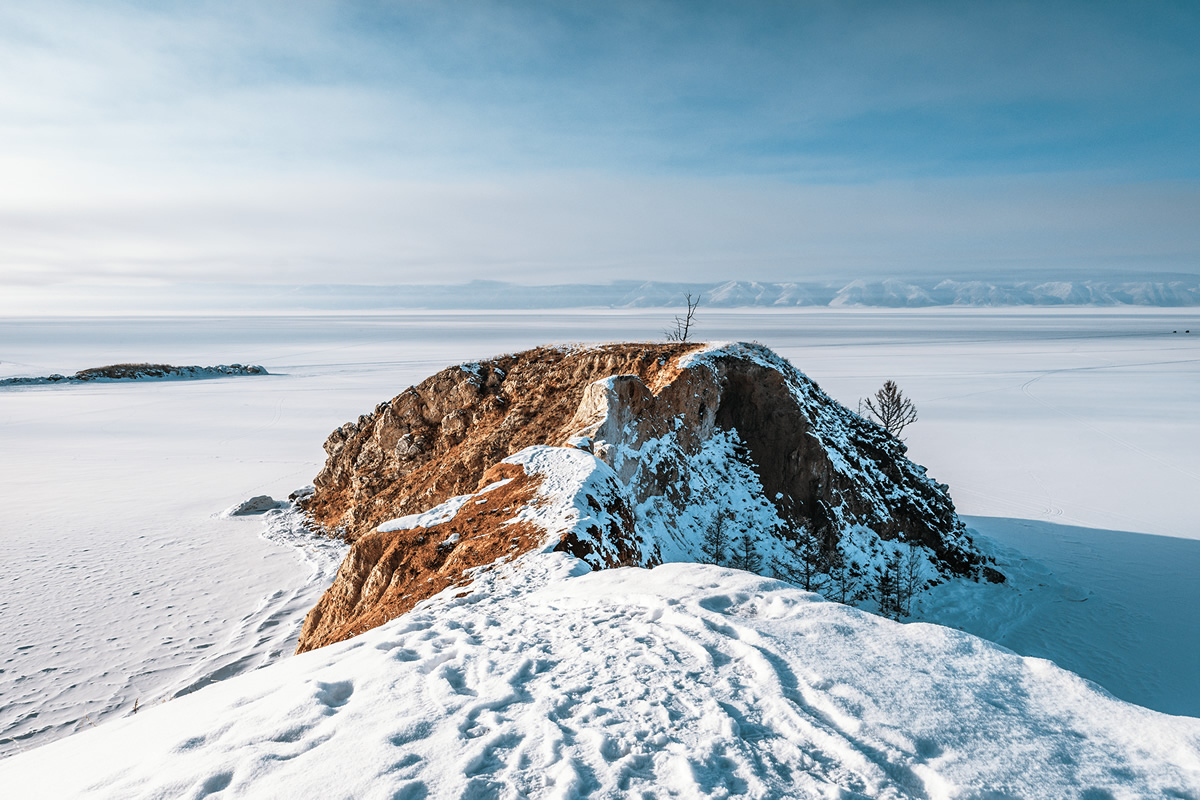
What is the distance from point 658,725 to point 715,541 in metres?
12.5

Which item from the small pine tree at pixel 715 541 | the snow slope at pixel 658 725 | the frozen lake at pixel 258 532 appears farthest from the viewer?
the small pine tree at pixel 715 541

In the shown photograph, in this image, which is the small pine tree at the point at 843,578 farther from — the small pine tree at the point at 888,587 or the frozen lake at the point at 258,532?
the frozen lake at the point at 258,532

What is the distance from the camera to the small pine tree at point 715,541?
1612cm

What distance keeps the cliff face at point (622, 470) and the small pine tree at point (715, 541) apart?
0.17 metres

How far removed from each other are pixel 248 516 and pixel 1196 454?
176 feet

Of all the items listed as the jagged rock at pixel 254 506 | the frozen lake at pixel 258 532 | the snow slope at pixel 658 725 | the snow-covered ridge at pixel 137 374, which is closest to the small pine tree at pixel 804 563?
the frozen lake at pixel 258 532

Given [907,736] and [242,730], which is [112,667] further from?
[907,736]

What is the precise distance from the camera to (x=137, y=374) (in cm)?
7588

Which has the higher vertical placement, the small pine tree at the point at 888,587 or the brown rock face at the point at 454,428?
the brown rock face at the point at 454,428

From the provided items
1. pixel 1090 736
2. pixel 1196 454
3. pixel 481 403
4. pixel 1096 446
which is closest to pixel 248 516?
pixel 481 403

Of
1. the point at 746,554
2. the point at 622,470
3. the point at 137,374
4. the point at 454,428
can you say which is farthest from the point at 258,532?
the point at 137,374

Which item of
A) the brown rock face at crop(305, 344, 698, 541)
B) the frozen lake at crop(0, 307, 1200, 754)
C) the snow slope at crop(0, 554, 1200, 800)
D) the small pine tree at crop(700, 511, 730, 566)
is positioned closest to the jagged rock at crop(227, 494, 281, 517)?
the frozen lake at crop(0, 307, 1200, 754)

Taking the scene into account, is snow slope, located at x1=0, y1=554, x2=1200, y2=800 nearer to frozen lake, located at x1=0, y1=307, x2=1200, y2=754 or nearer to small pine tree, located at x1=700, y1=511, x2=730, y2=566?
frozen lake, located at x1=0, y1=307, x2=1200, y2=754

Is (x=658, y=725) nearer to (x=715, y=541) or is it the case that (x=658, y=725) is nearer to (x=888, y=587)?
(x=715, y=541)
